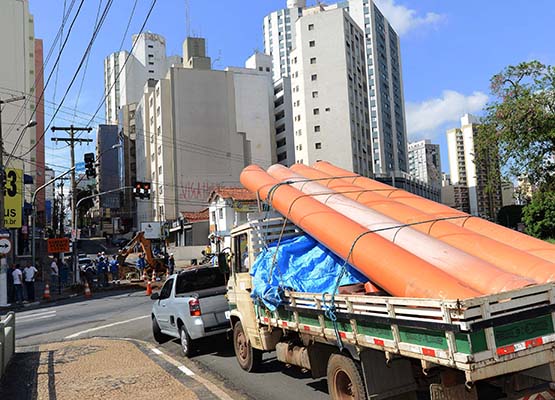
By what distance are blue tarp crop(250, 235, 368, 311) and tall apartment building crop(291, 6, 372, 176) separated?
2799 inches

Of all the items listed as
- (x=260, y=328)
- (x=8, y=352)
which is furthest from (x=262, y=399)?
(x=8, y=352)

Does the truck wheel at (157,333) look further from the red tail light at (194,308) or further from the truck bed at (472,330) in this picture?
the truck bed at (472,330)

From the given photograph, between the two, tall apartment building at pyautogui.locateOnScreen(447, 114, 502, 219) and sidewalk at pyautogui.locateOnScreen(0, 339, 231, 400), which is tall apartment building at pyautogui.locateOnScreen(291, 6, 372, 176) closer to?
tall apartment building at pyautogui.locateOnScreen(447, 114, 502, 219)

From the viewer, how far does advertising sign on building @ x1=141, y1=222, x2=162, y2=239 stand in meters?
65.6

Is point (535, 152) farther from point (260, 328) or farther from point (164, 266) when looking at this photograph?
point (164, 266)

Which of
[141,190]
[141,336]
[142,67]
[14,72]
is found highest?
[142,67]

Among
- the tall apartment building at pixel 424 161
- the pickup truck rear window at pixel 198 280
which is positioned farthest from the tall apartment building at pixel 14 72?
the tall apartment building at pixel 424 161

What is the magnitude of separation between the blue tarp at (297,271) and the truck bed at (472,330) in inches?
58.7

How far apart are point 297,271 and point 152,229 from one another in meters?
62.0

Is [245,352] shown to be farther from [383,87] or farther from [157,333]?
[383,87]

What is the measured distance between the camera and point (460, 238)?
6504 mm

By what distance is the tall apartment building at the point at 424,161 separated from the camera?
154m

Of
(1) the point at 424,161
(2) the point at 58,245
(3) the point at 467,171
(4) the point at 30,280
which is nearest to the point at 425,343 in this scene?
(4) the point at 30,280

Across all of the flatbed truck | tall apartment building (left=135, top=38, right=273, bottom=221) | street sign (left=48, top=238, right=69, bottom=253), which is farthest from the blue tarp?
tall apartment building (left=135, top=38, right=273, bottom=221)
